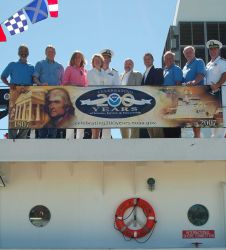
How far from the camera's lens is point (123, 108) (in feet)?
24.7

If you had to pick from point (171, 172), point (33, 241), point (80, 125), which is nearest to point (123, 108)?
point (80, 125)

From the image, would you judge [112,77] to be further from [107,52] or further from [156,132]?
[156,132]

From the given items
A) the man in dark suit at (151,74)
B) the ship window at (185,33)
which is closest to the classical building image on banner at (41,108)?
the man in dark suit at (151,74)

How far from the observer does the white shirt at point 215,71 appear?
315 inches

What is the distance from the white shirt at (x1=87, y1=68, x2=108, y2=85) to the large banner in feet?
1.79

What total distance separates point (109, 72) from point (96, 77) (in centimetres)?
30

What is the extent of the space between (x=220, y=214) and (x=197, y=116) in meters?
1.55

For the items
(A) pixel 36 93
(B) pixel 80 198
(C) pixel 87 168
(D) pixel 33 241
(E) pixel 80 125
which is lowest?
(D) pixel 33 241

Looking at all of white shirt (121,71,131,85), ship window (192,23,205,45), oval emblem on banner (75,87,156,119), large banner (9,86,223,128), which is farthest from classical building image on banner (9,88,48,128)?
ship window (192,23,205,45)

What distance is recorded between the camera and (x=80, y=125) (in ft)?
24.5

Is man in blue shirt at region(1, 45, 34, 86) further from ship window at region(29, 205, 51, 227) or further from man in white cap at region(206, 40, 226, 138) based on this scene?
man in white cap at region(206, 40, 226, 138)

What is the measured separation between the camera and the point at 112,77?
8.25 meters

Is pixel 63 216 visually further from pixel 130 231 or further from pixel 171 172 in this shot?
pixel 171 172

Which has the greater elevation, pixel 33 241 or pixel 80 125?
pixel 80 125
